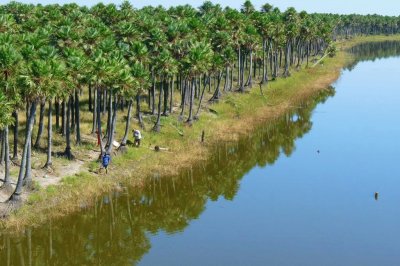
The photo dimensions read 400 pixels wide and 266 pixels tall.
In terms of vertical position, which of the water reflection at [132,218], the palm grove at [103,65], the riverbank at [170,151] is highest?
the palm grove at [103,65]

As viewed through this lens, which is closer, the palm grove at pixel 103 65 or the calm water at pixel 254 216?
the calm water at pixel 254 216

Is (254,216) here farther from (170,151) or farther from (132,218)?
(170,151)

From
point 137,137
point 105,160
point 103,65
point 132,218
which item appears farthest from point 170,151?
point 132,218

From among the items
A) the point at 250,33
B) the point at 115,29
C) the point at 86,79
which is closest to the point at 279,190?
the point at 86,79

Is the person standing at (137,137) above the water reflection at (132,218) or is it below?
above

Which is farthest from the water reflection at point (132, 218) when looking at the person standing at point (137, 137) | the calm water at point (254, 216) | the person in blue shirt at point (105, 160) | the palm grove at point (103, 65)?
the person standing at point (137, 137)

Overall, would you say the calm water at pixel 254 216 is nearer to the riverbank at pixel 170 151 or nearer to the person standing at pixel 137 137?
the riverbank at pixel 170 151

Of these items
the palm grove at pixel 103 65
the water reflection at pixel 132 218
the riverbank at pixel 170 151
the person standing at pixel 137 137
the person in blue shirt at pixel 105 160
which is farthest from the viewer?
the person standing at pixel 137 137
